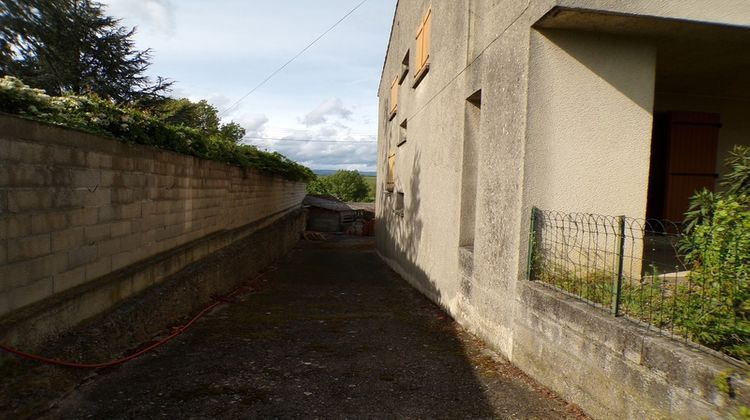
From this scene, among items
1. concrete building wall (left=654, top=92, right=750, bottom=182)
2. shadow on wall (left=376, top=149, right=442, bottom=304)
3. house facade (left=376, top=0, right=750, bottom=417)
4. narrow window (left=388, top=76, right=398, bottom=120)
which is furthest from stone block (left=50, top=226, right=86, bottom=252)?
narrow window (left=388, top=76, right=398, bottom=120)

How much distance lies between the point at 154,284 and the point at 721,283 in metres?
5.27

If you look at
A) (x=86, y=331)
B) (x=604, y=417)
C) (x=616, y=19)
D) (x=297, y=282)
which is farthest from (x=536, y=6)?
(x=297, y=282)

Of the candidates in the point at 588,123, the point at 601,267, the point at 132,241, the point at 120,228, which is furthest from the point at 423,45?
the point at 120,228

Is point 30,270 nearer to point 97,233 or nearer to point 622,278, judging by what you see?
point 97,233

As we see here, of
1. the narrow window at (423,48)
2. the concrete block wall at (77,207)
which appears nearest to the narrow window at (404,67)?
the narrow window at (423,48)

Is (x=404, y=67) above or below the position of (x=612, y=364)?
above

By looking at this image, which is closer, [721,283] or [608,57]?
[721,283]

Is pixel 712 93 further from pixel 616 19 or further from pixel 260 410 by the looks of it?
pixel 260 410

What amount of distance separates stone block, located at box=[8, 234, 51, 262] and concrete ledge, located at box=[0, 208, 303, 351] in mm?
362

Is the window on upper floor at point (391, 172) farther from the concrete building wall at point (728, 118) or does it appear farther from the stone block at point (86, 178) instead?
the stone block at point (86, 178)

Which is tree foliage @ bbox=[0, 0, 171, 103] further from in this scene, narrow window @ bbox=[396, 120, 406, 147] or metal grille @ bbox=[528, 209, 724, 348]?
metal grille @ bbox=[528, 209, 724, 348]

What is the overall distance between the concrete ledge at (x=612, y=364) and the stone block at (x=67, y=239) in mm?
3852

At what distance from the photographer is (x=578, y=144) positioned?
464 cm

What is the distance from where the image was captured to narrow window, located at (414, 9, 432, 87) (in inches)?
353
